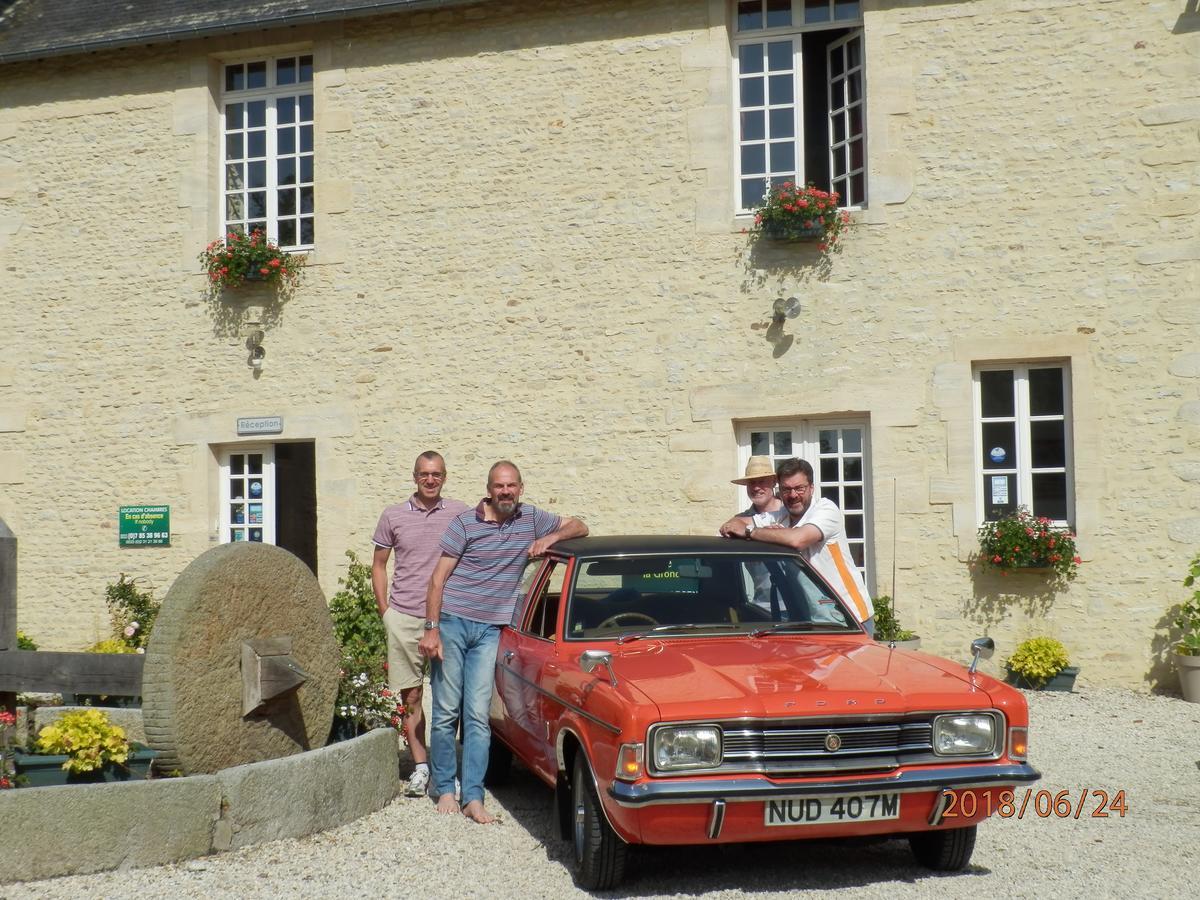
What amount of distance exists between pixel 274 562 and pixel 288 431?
5.24m

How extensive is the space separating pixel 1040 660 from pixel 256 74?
8316 mm

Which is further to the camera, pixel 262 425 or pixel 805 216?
pixel 262 425

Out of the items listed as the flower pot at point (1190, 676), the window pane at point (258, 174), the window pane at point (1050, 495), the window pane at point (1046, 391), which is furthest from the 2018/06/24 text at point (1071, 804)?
the window pane at point (258, 174)

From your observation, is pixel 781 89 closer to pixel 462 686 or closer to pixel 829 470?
pixel 829 470

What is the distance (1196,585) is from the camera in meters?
8.61

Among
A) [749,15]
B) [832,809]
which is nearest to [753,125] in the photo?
[749,15]

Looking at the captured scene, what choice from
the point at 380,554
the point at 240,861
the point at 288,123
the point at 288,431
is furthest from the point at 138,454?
the point at 240,861

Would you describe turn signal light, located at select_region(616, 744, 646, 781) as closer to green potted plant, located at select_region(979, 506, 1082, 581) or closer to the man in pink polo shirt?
the man in pink polo shirt

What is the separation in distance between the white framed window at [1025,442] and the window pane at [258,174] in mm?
6445

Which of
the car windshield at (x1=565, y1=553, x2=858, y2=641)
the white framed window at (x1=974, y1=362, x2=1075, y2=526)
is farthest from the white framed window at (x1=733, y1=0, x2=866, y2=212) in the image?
the car windshield at (x1=565, y1=553, x2=858, y2=641)

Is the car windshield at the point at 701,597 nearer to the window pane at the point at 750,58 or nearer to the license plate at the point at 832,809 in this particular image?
the license plate at the point at 832,809

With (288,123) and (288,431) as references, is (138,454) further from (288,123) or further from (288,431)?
(288,123)

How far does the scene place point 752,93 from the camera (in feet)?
32.8

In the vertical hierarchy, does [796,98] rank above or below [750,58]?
below
